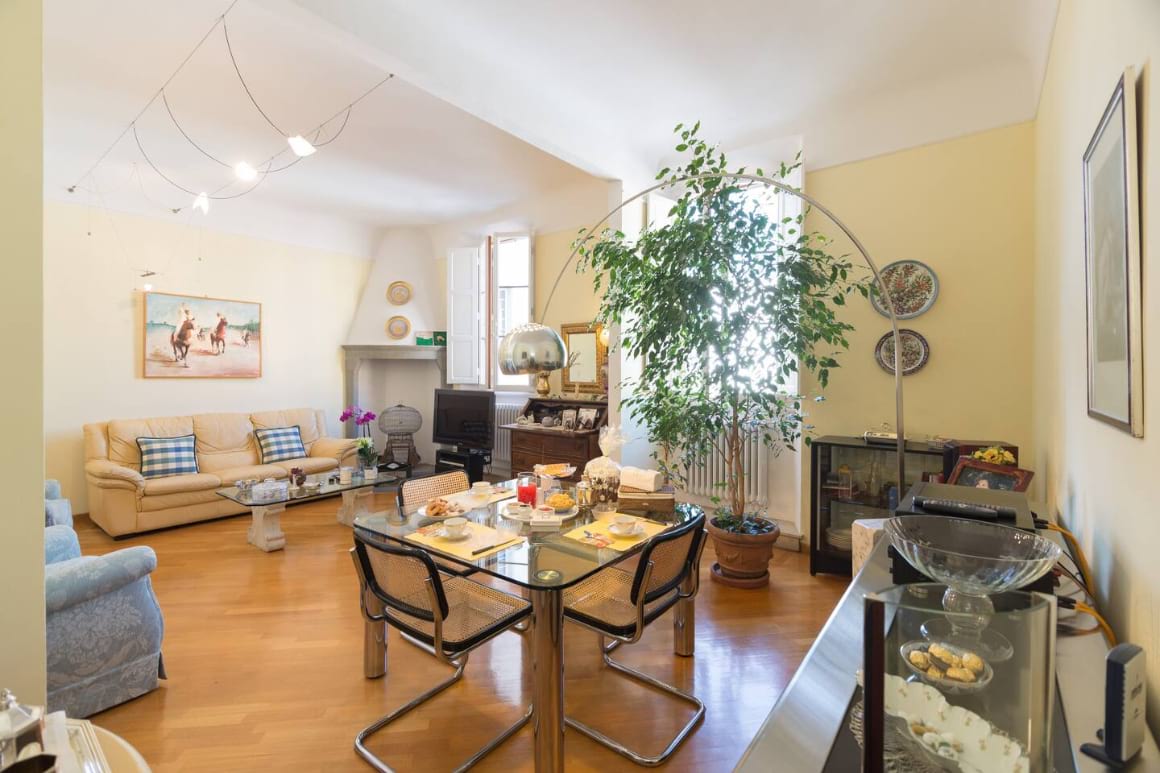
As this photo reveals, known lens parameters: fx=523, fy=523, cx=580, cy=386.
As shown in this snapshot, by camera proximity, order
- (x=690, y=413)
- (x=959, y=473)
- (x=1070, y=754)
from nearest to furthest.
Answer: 1. (x=1070, y=754)
2. (x=959, y=473)
3. (x=690, y=413)

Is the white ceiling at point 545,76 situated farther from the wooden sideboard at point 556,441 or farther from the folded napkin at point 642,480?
the folded napkin at point 642,480

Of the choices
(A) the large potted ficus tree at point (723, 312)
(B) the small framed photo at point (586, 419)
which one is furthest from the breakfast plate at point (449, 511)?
(B) the small framed photo at point (586, 419)

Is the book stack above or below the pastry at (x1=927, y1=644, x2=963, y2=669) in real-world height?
below

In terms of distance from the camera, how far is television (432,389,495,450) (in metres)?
5.64

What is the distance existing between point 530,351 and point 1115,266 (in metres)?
1.83

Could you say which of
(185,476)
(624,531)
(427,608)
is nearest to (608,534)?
(624,531)

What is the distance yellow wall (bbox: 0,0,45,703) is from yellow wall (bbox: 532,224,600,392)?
421cm

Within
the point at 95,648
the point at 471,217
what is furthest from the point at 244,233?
the point at 95,648

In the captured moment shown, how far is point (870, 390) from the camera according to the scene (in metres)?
3.59

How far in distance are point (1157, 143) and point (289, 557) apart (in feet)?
15.8

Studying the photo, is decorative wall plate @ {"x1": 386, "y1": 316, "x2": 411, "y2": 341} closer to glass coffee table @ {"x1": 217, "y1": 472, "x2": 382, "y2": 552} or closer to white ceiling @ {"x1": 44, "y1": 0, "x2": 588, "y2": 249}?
white ceiling @ {"x1": 44, "y1": 0, "x2": 588, "y2": 249}

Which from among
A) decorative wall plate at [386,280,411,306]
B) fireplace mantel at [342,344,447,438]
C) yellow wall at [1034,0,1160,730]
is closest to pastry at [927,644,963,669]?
yellow wall at [1034,0,1160,730]

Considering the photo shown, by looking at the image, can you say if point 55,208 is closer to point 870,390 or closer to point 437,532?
point 437,532

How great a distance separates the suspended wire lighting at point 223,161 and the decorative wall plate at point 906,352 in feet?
11.9
